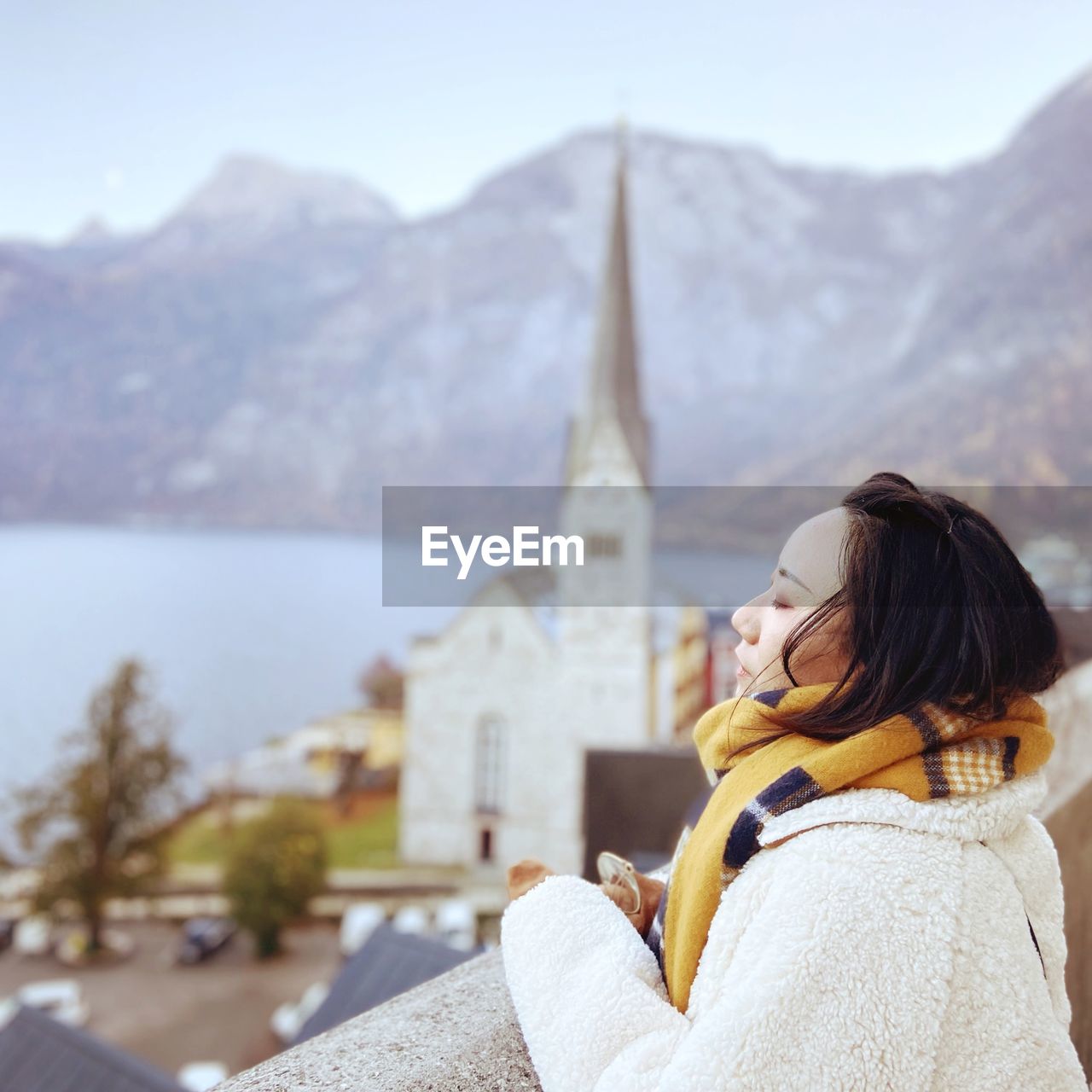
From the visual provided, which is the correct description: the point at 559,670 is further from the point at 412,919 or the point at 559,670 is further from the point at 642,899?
the point at 642,899

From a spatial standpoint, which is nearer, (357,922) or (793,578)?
(793,578)

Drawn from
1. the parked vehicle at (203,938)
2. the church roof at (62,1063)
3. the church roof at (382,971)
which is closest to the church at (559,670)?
the parked vehicle at (203,938)

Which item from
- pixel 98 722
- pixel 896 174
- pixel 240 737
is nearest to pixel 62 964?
pixel 98 722

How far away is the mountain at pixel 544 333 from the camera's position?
24078mm

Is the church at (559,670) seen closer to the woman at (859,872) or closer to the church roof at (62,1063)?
the church roof at (62,1063)

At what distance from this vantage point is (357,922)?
1119 centimetres

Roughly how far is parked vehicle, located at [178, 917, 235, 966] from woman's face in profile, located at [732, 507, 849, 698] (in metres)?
11.9

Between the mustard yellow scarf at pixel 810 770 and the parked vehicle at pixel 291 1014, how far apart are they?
901 centimetres

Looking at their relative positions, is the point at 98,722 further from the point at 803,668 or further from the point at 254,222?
the point at 254,222

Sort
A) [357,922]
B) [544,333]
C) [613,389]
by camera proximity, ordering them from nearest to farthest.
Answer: [357,922] → [613,389] → [544,333]

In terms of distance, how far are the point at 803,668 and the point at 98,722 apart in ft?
39.4

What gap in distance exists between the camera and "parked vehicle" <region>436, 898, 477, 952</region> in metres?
10.3

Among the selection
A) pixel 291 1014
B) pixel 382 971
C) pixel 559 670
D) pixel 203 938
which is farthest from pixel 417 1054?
pixel 203 938

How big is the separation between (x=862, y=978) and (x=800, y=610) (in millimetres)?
A: 248
